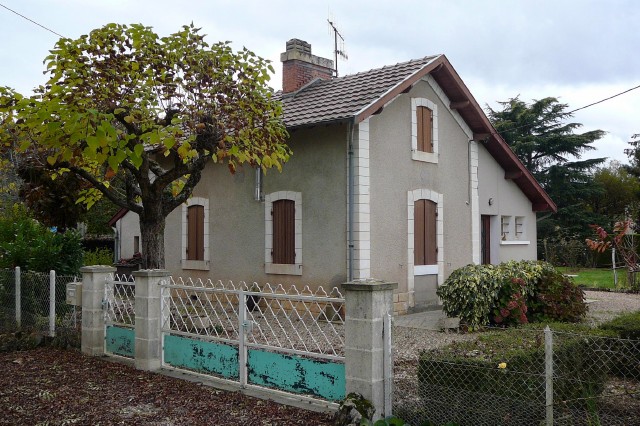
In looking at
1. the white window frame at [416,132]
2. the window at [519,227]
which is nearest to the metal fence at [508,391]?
the white window frame at [416,132]

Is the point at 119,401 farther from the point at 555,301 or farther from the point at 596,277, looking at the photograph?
the point at 596,277

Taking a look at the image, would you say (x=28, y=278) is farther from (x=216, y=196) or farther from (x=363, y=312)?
(x=363, y=312)

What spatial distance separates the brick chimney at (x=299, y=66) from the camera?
15.2 metres

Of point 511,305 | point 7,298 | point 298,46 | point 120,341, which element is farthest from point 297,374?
point 298,46

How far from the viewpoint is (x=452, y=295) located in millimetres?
10523

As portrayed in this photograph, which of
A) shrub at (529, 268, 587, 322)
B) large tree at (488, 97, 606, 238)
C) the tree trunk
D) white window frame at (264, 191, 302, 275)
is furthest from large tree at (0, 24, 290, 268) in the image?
large tree at (488, 97, 606, 238)

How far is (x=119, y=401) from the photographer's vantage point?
21.5ft

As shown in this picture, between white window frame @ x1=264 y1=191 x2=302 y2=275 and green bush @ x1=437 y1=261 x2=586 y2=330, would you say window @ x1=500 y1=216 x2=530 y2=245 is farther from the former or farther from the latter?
white window frame @ x1=264 y1=191 x2=302 y2=275

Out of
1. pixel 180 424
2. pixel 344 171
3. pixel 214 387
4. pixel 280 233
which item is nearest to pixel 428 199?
pixel 344 171

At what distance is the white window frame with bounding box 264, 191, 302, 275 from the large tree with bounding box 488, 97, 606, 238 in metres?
25.2

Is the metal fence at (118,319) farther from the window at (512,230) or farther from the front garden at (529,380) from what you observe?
the window at (512,230)

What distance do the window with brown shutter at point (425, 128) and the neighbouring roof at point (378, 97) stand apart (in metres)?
0.77

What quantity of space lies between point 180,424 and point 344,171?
7201 mm

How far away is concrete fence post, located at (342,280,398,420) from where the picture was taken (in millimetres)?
5430
